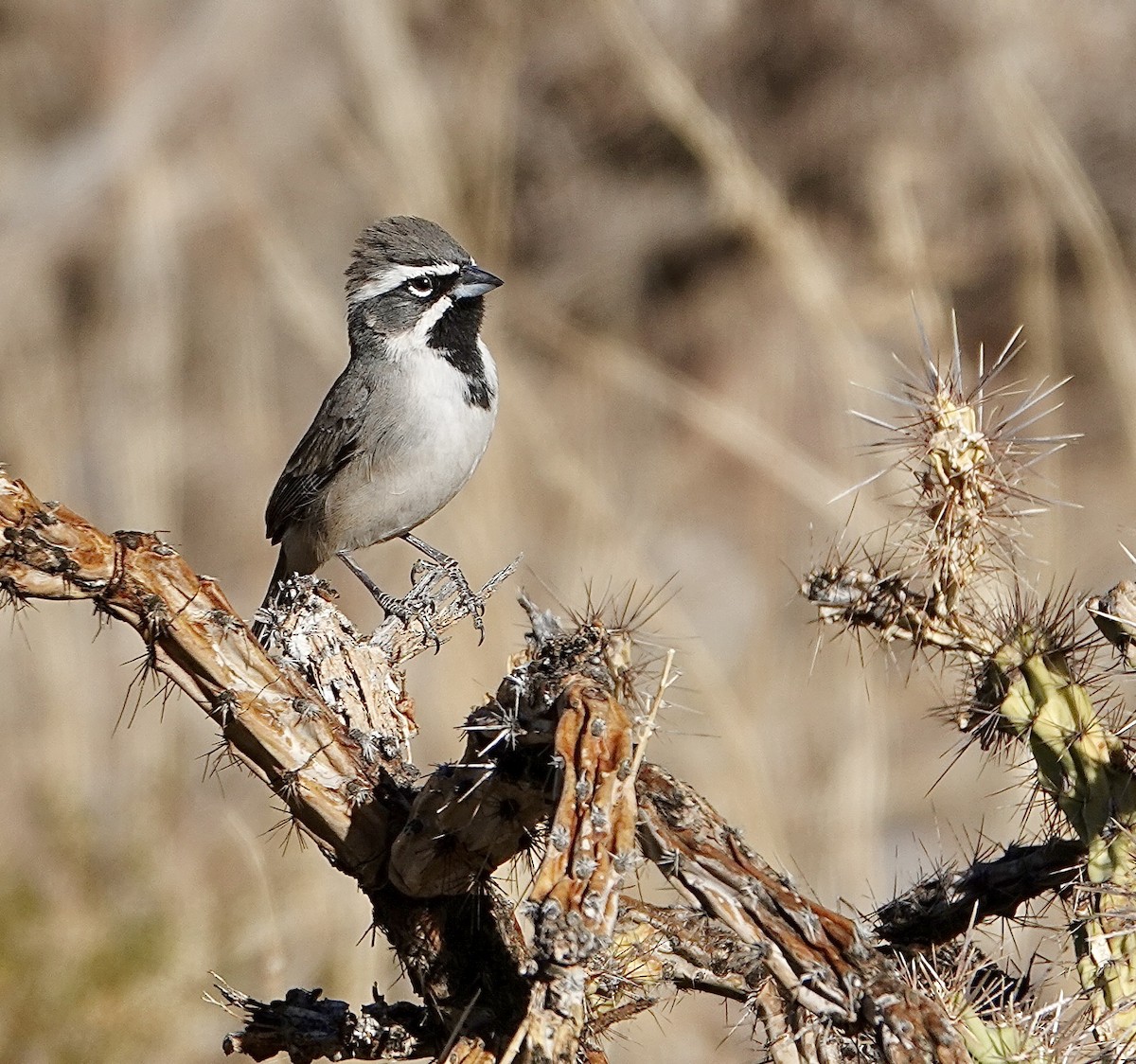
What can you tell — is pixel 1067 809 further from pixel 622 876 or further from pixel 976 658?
pixel 622 876

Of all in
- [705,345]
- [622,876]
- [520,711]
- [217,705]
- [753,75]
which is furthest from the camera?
[705,345]

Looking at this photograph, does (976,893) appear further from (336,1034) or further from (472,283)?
(472,283)

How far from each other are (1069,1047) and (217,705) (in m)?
1.83

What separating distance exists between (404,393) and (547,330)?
5.80 meters

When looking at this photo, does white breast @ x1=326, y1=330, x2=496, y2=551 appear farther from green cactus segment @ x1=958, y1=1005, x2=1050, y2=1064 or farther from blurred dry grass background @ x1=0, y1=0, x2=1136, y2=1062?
green cactus segment @ x1=958, y1=1005, x2=1050, y2=1064

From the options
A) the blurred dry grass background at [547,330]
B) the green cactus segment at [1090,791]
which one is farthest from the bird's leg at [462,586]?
the green cactus segment at [1090,791]

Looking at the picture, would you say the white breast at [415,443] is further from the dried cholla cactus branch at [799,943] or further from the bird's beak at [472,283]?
the dried cholla cactus branch at [799,943]

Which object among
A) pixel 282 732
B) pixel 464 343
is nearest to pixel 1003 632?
pixel 282 732

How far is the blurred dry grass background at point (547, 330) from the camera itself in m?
7.10

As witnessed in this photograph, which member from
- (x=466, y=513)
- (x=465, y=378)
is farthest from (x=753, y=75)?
(x=465, y=378)

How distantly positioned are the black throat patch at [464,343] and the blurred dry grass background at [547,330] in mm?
1492

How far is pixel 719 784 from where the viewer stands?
7145 mm

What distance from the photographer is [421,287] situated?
18.7ft

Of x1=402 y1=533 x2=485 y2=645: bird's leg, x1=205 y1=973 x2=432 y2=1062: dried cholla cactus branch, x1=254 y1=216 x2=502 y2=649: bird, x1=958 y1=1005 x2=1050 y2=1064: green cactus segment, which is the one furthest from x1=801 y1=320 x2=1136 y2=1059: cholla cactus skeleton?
x1=254 y1=216 x2=502 y2=649: bird
